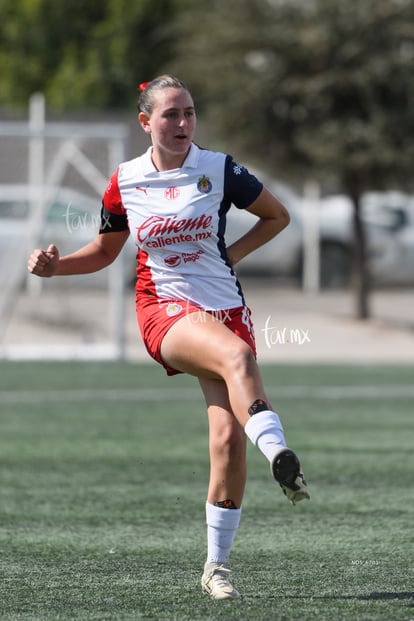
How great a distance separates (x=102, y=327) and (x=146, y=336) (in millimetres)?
14042

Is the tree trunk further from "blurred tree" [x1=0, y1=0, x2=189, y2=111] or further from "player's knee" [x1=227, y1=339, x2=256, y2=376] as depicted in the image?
"player's knee" [x1=227, y1=339, x2=256, y2=376]

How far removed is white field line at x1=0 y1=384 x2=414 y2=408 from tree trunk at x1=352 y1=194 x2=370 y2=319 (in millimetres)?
7043

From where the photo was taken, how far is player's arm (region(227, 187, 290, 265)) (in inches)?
215

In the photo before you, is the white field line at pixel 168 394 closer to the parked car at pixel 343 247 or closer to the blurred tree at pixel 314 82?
the blurred tree at pixel 314 82

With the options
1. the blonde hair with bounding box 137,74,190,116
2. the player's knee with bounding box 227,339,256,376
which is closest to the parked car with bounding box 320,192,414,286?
the blonde hair with bounding box 137,74,190,116

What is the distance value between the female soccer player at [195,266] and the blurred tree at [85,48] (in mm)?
28018

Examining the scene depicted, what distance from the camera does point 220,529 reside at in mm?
5258

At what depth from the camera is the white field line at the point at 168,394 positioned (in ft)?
45.7

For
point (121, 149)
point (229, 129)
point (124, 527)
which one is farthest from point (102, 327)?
point (124, 527)

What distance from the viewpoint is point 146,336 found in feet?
17.8

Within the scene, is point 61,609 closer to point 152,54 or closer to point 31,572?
point 31,572

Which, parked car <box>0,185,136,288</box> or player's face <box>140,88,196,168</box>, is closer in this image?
player's face <box>140,88,196,168</box>

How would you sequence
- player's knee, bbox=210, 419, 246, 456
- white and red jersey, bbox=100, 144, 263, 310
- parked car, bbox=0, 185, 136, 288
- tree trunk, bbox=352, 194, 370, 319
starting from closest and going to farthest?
player's knee, bbox=210, 419, 246, 456
white and red jersey, bbox=100, 144, 263, 310
parked car, bbox=0, 185, 136, 288
tree trunk, bbox=352, 194, 370, 319
